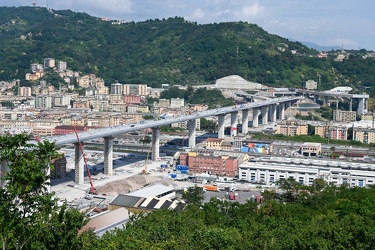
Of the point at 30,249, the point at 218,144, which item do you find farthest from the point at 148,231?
the point at 218,144

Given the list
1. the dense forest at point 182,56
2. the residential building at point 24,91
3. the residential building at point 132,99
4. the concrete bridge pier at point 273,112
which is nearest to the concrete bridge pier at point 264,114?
the concrete bridge pier at point 273,112

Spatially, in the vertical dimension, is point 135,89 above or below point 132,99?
above

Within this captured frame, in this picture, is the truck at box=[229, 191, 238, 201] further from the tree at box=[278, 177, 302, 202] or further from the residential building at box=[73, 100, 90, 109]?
the residential building at box=[73, 100, 90, 109]

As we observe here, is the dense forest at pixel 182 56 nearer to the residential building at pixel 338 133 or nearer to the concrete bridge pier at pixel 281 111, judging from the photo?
the concrete bridge pier at pixel 281 111

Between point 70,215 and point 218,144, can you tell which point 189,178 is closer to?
point 218,144

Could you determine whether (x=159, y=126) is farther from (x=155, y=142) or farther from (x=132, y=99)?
(x=132, y=99)

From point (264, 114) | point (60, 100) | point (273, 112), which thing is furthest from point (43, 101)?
point (273, 112)

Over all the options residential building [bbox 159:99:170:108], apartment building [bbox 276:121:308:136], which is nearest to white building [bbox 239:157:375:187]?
apartment building [bbox 276:121:308:136]
